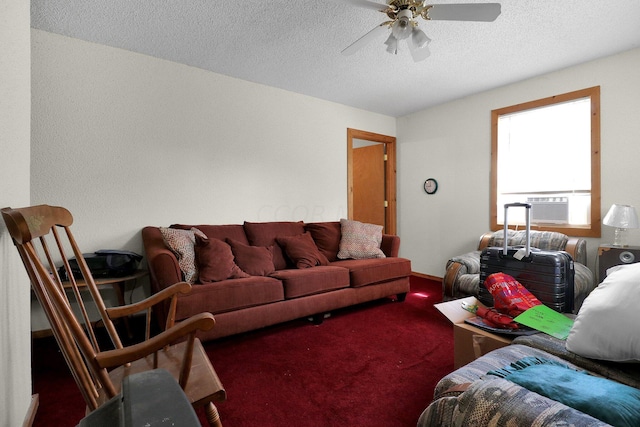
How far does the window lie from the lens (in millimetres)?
3361

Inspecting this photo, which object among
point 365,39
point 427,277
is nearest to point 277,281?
point 365,39

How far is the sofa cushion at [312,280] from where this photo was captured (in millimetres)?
2807

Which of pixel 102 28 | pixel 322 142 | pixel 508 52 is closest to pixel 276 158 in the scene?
pixel 322 142

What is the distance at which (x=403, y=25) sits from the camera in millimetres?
2184

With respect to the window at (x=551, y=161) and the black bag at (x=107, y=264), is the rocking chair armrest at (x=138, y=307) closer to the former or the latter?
the black bag at (x=107, y=264)

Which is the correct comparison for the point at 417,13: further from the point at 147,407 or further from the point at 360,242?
the point at 147,407

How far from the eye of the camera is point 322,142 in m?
4.45

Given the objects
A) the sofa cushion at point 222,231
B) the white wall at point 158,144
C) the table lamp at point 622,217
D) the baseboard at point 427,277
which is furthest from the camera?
the baseboard at point 427,277

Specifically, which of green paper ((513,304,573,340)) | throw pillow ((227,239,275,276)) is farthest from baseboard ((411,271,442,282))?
green paper ((513,304,573,340))

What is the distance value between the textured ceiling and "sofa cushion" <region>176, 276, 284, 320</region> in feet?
6.93

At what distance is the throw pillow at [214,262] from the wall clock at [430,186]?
10.5 feet

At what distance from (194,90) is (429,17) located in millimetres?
2423

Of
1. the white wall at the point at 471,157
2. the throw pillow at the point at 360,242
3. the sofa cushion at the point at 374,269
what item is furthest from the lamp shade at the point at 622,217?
the throw pillow at the point at 360,242

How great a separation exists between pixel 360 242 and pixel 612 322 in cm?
284
